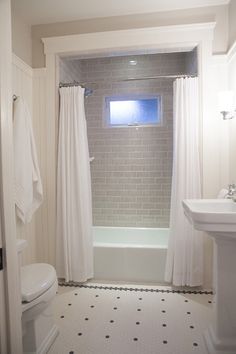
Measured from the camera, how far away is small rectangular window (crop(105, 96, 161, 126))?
11.2 ft

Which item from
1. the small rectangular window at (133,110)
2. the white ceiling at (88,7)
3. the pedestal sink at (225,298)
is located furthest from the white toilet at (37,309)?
the small rectangular window at (133,110)

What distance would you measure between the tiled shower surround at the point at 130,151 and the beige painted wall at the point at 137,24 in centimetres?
80

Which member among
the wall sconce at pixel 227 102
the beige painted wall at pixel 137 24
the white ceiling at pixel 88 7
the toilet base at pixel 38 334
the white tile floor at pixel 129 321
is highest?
the white ceiling at pixel 88 7

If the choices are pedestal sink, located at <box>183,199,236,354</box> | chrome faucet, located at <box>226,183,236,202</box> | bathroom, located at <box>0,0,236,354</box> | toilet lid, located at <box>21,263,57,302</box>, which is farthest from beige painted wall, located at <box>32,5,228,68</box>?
toilet lid, located at <box>21,263,57,302</box>

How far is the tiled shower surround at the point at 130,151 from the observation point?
132 inches

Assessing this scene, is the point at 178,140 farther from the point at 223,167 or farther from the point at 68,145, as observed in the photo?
the point at 68,145

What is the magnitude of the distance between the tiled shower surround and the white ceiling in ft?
3.03

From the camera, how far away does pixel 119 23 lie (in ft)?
8.16

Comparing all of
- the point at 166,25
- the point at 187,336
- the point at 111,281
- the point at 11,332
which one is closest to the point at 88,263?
the point at 111,281

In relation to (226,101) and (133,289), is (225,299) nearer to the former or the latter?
(133,289)

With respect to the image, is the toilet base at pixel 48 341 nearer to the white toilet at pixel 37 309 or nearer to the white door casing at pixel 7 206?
the white toilet at pixel 37 309

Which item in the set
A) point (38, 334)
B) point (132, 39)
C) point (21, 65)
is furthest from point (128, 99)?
point (38, 334)

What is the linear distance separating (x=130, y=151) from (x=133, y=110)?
0.58 metres

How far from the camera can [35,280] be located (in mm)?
1677
